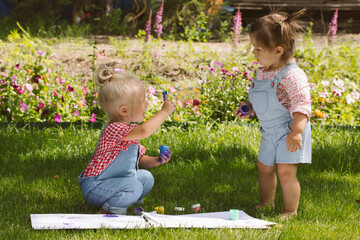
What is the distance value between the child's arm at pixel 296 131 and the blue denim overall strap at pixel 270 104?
0.16m

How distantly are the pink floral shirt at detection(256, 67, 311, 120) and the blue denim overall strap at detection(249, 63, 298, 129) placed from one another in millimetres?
27

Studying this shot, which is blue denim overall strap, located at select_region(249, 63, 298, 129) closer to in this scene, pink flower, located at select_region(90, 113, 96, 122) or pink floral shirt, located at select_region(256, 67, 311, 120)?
pink floral shirt, located at select_region(256, 67, 311, 120)

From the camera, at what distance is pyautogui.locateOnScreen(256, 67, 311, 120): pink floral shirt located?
290 centimetres

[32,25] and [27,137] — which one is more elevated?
[32,25]

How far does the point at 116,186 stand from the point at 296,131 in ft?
3.59

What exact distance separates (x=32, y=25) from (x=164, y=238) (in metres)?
7.97

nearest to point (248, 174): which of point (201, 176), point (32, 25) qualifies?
point (201, 176)

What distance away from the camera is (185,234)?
266 centimetres

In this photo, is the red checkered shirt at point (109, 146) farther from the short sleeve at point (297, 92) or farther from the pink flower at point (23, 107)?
the pink flower at point (23, 107)

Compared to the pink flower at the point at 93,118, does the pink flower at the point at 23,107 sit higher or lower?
higher

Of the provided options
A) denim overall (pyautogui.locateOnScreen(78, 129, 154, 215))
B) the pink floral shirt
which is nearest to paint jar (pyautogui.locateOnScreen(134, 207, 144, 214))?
denim overall (pyautogui.locateOnScreen(78, 129, 154, 215))

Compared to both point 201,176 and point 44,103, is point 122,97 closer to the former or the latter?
point 201,176

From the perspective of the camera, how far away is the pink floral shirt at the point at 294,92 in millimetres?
2904

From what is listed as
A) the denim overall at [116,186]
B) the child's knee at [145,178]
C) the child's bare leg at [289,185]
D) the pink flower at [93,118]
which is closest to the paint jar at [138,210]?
the denim overall at [116,186]
